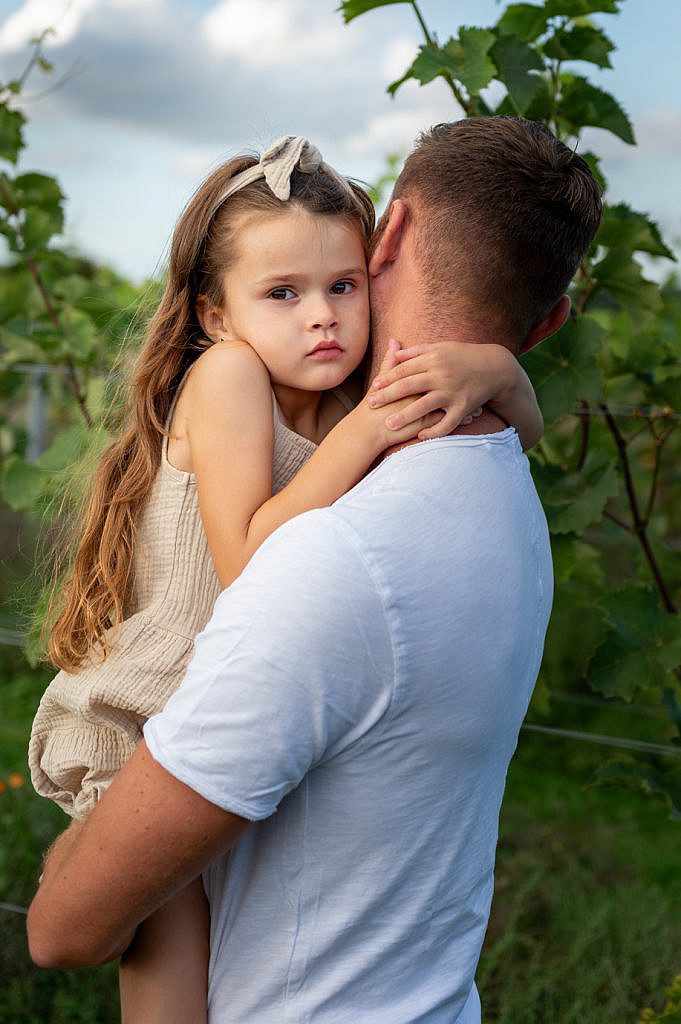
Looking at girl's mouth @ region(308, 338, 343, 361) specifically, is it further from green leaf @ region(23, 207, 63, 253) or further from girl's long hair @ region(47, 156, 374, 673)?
green leaf @ region(23, 207, 63, 253)

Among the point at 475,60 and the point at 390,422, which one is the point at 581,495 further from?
the point at 390,422

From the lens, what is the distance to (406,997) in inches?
46.9

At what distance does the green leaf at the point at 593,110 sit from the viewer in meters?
2.19

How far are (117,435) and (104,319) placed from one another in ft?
4.90

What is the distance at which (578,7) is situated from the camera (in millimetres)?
2076

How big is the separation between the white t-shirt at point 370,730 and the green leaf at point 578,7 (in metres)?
1.19

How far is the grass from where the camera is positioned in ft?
9.35

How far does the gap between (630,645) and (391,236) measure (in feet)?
3.90

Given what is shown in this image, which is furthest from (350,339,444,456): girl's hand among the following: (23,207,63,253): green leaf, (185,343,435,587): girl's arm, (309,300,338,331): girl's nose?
(23,207,63,253): green leaf

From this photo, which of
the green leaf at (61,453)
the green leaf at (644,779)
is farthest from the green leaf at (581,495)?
the green leaf at (61,453)

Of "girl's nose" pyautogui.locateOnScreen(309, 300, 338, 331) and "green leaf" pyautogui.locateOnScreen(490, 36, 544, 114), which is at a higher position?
"green leaf" pyautogui.locateOnScreen(490, 36, 544, 114)

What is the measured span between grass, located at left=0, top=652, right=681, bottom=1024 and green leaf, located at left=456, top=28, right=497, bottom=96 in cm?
128

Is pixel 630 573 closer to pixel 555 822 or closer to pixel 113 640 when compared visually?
pixel 555 822

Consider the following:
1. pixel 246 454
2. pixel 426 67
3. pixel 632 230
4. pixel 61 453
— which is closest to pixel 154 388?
pixel 246 454
